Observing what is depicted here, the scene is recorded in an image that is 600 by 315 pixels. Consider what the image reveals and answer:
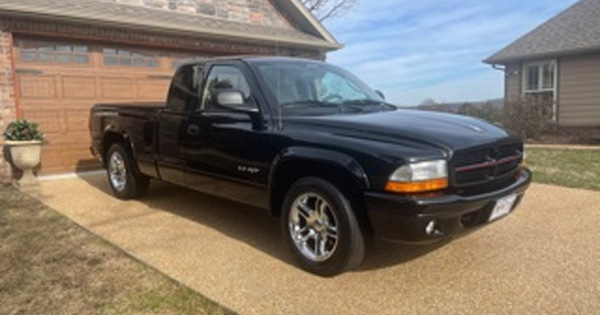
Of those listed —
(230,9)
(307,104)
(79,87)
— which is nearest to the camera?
(307,104)

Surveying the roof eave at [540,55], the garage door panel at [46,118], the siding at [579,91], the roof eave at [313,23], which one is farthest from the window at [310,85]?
the siding at [579,91]

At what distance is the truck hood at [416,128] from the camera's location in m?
3.39

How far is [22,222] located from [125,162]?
1435 millimetres

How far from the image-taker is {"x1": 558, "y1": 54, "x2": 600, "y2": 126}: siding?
15.0 m

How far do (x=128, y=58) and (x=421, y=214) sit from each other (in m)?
7.80

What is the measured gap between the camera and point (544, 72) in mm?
16531

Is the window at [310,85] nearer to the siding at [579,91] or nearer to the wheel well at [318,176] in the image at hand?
the wheel well at [318,176]

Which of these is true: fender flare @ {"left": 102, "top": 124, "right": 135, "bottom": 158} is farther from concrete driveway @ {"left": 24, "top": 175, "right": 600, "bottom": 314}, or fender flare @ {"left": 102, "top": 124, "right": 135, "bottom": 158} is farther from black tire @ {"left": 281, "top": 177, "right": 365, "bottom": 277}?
black tire @ {"left": 281, "top": 177, "right": 365, "bottom": 277}

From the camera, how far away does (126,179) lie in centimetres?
642

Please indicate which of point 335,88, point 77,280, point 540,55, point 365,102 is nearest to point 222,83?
point 335,88

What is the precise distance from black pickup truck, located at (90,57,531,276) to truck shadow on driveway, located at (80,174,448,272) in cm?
43

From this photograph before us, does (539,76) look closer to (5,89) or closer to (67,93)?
(67,93)

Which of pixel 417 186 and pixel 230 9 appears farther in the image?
pixel 230 9

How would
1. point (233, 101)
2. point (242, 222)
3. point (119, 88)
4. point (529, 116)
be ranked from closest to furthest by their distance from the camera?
point (233, 101)
point (242, 222)
point (119, 88)
point (529, 116)
